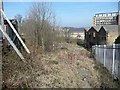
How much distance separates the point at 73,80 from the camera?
930 cm

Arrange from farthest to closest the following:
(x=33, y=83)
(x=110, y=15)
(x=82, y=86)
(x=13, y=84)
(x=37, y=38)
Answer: (x=110, y=15) → (x=37, y=38) → (x=82, y=86) → (x=33, y=83) → (x=13, y=84)

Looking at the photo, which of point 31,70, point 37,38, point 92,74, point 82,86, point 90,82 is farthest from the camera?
point 37,38

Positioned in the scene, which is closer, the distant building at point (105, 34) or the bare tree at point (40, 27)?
the bare tree at point (40, 27)

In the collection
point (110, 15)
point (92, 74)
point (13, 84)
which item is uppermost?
point (110, 15)

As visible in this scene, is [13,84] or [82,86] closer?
[13,84]

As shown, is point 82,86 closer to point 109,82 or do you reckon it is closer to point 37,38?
point 109,82

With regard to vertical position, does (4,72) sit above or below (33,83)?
above

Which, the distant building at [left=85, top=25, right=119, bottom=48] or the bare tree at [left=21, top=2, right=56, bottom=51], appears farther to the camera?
the distant building at [left=85, top=25, right=119, bottom=48]

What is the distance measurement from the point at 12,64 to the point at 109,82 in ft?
13.2

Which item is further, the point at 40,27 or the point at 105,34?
the point at 105,34

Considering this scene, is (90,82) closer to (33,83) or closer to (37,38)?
(33,83)

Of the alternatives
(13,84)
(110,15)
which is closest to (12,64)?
(13,84)

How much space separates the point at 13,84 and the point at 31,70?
183cm

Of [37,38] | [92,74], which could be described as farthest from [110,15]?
[92,74]
